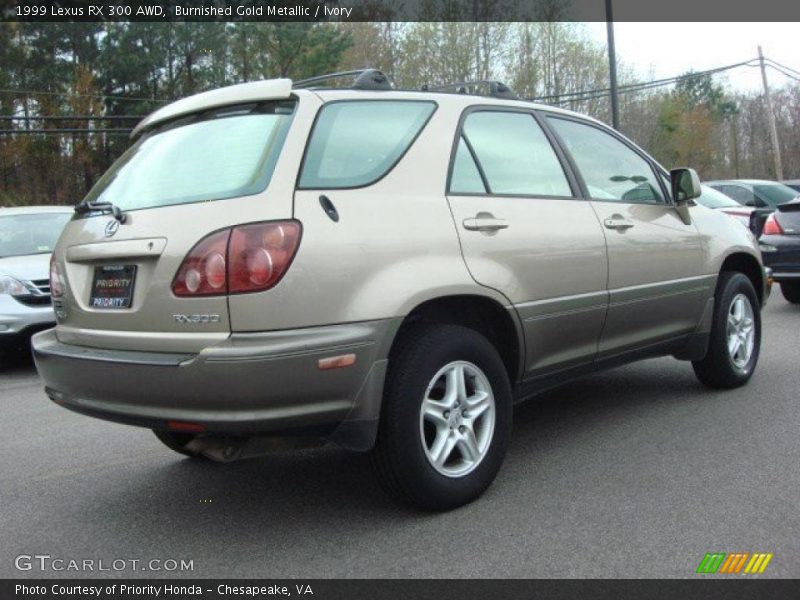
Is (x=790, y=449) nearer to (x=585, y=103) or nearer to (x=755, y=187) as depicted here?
(x=755, y=187)

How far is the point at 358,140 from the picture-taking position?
333 centimetres

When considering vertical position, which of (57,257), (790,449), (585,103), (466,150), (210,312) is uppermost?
(585,103)

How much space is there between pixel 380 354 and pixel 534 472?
1266mm

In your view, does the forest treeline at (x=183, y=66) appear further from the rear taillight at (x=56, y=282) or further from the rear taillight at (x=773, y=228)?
the rear taillight at (x=56, y=282)

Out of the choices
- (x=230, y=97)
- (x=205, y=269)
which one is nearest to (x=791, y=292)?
(x=230, y=97)

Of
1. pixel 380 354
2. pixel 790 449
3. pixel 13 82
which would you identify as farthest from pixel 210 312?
pixel 13 82

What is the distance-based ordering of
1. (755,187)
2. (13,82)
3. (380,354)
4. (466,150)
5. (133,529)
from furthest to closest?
(13,82)
(755,187)
(466,150)
(133,529)
(380,354)

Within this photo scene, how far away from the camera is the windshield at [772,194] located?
1491 centimetres

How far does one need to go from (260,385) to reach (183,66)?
96.6ft

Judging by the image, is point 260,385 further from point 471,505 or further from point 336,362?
point 471,505

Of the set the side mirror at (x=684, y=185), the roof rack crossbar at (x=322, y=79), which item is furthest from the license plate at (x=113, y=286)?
the side mirror at (x=684, y=185)

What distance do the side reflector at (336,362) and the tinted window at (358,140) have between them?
2.18 ft

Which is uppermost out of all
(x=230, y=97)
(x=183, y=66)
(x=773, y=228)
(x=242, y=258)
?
(x=183, y=66)
